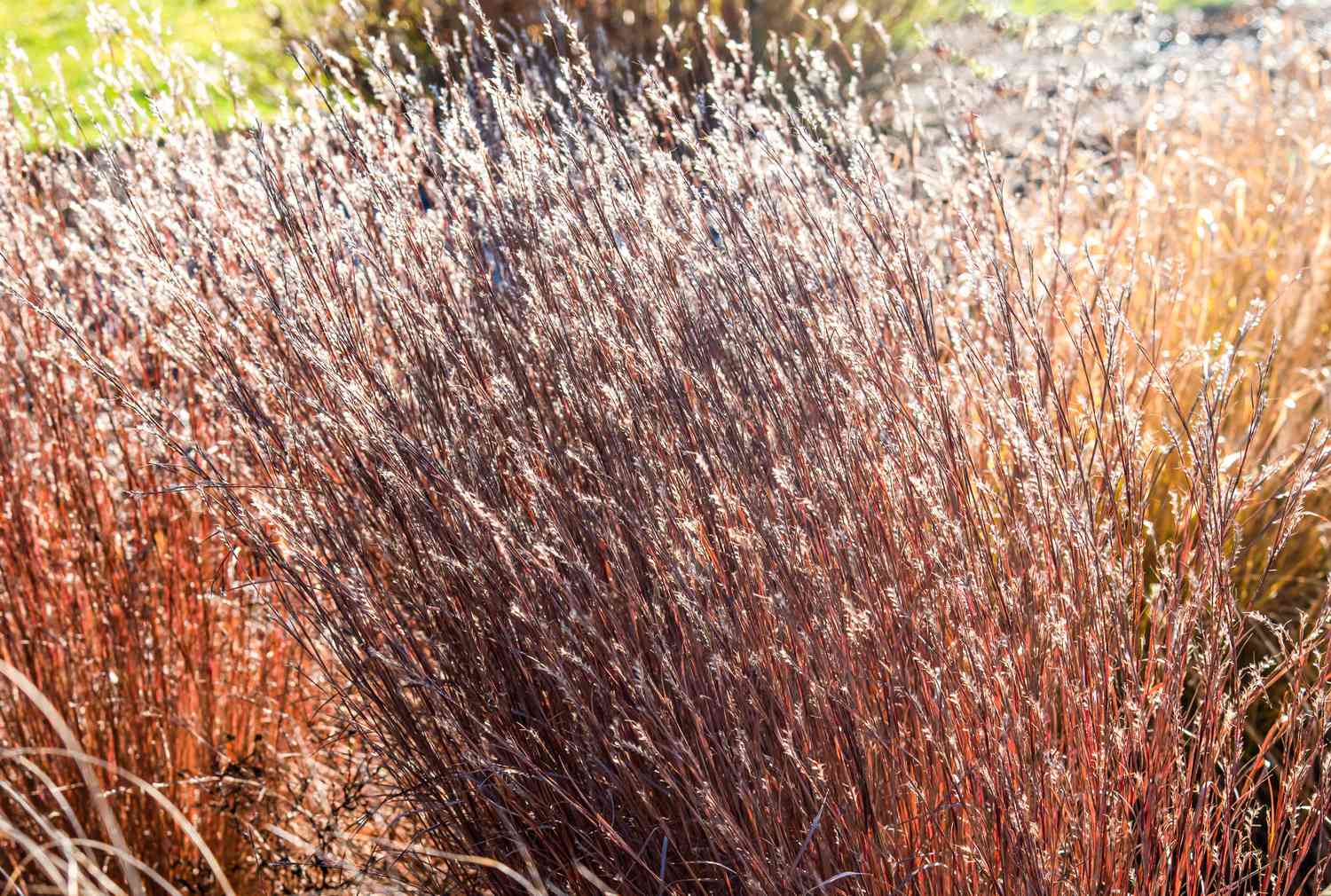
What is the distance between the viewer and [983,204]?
7.94 feet

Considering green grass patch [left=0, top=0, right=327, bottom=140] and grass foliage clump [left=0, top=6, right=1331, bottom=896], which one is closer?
grass foliage clump [left=0, top=6, right=1331, bottom=896]

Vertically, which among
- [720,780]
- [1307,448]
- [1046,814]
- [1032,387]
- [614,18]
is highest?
[614,18]

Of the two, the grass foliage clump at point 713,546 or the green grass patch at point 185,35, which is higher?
the green grass patch at point 185,35

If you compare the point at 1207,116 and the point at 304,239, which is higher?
the point at 304,239

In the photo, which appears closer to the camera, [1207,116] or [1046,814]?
[1046,814]

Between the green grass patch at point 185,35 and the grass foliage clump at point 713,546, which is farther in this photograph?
the green grass patch at point 185,35

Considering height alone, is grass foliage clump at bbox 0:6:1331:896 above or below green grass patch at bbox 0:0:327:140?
below

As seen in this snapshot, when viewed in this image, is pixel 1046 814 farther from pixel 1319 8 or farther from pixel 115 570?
pixel 1319 8

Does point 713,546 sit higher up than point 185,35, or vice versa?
point 185,35

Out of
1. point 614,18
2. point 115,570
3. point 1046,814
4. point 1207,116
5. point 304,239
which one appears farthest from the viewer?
point 614,18

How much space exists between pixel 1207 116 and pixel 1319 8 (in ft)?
21.0

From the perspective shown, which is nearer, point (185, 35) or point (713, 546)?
point (713, 546)

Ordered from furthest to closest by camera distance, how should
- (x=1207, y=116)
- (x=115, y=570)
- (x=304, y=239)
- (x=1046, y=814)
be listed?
(x=1207, y=116)
(x=115, y=570)
(x=304, y=239)
(x=1046, y=814)

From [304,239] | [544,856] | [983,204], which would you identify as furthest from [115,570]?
[983,204]
